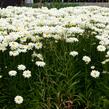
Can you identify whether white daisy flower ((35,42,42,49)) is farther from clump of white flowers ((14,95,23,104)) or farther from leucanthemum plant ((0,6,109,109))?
clump of white flowers ((14,95,23,104))

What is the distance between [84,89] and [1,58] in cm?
125

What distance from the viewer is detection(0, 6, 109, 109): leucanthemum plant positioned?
18.6 feet

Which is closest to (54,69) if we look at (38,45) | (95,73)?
(38,45)

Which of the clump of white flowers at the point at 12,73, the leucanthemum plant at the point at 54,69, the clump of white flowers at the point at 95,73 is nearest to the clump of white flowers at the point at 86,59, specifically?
the leucanthemum plant at the point at 54,69

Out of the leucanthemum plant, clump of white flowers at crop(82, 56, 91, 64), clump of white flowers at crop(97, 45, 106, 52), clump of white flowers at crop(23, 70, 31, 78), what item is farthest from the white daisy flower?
clump of white flowers at crop(97, 45, 106, 52)

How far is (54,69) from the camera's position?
6.00m

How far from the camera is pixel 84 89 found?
5.88 metres

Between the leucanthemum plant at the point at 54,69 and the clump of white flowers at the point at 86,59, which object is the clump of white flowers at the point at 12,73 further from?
the clump of white flowers at the point at 86,59

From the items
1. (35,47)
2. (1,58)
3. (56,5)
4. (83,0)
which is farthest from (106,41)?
(83,0)

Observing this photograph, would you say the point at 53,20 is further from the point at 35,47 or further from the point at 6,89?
the point at 6,89

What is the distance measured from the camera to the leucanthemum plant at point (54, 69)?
18.6ft

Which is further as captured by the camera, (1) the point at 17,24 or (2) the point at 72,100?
(1) the point at 17,24

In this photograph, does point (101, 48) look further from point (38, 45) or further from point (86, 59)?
point (38, 45)

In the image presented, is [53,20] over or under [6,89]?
over
